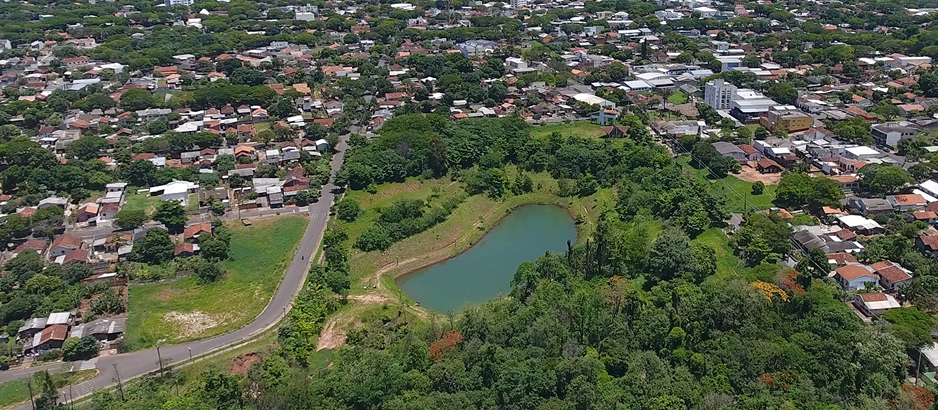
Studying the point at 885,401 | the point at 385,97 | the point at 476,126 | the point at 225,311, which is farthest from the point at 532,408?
the point at 385,97

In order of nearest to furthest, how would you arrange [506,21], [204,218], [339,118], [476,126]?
[204,218] → [476,126] → [339,118] → [506,21]

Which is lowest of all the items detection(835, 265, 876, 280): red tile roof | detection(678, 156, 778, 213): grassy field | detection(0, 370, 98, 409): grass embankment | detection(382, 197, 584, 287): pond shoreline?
detection(382, 197, 584, 287): pond shoreline

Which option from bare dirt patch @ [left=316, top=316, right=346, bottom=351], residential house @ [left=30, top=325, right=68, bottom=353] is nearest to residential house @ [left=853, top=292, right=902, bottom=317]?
bare dirt patch @ [left=316, top=316, right=346, bottom=351]

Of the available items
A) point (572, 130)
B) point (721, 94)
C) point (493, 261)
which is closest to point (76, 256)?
point (493, 261)

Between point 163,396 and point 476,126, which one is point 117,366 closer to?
point 163,396

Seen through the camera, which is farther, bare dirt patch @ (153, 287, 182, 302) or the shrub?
the shrub

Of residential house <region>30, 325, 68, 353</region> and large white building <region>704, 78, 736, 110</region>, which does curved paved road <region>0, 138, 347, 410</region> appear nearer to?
residential house <region>30, 325, 68, 353</region>
